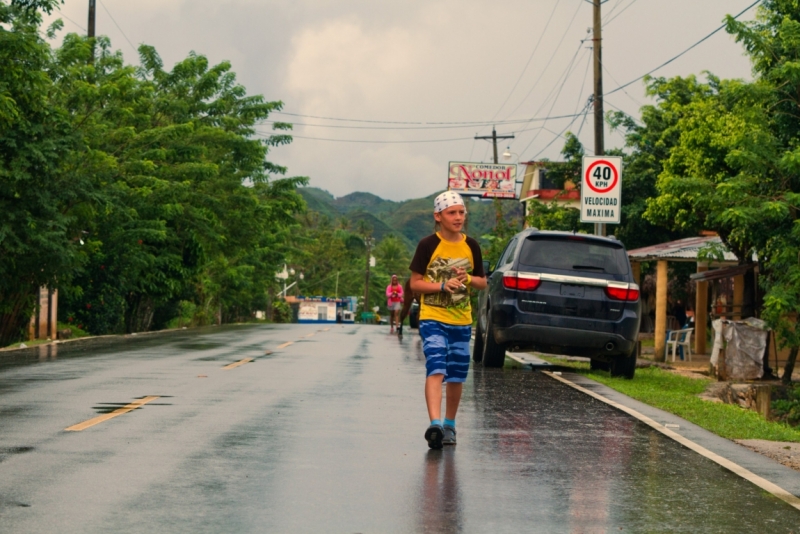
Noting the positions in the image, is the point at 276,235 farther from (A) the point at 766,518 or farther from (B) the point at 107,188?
(A) the point at 766,518

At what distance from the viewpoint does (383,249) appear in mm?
124250

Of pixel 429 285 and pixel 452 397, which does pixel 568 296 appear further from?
pixel 429 285

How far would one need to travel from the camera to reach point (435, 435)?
27.1 feet

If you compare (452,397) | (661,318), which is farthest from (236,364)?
(661,318)

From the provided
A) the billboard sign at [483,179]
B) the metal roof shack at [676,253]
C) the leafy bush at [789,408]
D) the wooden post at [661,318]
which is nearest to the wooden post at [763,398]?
the leafy bush at [789,408]

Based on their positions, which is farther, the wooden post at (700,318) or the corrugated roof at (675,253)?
the wooden post at (700,318)

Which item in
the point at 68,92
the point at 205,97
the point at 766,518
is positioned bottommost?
the point at 766,518

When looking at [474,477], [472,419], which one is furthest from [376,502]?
[472,419]

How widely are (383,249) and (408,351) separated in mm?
102862

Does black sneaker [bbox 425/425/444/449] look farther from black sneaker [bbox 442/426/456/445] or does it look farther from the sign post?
the sign post

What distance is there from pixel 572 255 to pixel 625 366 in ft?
7.38

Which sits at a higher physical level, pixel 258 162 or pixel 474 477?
pixel 258 162

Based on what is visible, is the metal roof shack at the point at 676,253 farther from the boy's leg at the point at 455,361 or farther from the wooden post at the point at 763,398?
the boy's leg at the point at 455,361

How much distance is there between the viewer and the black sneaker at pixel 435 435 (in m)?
8.26
